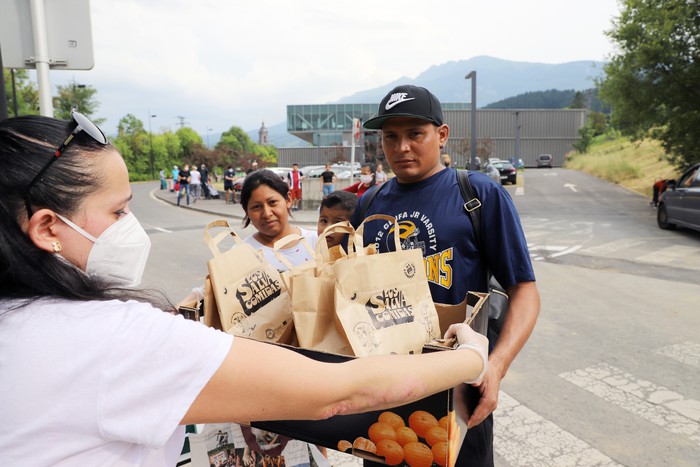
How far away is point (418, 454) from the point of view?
1.36m

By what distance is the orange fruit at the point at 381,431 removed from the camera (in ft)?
4.39

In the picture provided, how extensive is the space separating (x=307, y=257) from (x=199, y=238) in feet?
34.1

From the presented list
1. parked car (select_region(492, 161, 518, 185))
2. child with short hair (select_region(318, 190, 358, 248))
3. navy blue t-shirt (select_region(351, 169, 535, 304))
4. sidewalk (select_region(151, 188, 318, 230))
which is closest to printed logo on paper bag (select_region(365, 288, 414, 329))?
navy blue t-shirt (select_region(351, 169, 535, 304))

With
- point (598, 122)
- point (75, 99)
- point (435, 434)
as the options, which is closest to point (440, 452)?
point (435, 434)

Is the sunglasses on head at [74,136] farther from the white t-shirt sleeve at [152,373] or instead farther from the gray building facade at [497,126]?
the gray building facade at [497,126]

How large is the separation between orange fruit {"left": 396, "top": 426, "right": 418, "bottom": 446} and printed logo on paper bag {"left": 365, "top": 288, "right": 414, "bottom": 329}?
0.32 meters

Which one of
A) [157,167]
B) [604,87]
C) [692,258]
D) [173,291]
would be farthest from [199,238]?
[157,167]

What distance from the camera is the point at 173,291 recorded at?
7.35 m

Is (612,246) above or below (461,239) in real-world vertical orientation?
below

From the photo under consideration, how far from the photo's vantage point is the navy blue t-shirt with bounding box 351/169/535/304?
6.45 ft

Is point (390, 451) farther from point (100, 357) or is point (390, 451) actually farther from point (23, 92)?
point (23, 92)

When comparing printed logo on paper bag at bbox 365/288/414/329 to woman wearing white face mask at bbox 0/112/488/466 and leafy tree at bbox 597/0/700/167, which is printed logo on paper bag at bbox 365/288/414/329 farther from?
leafy tree at bbox 597/0/700/167

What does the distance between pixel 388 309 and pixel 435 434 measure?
396mm

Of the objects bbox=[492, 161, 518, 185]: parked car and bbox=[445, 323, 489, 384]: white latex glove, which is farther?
bbox=[492, 161, 518, 185]: parked car
